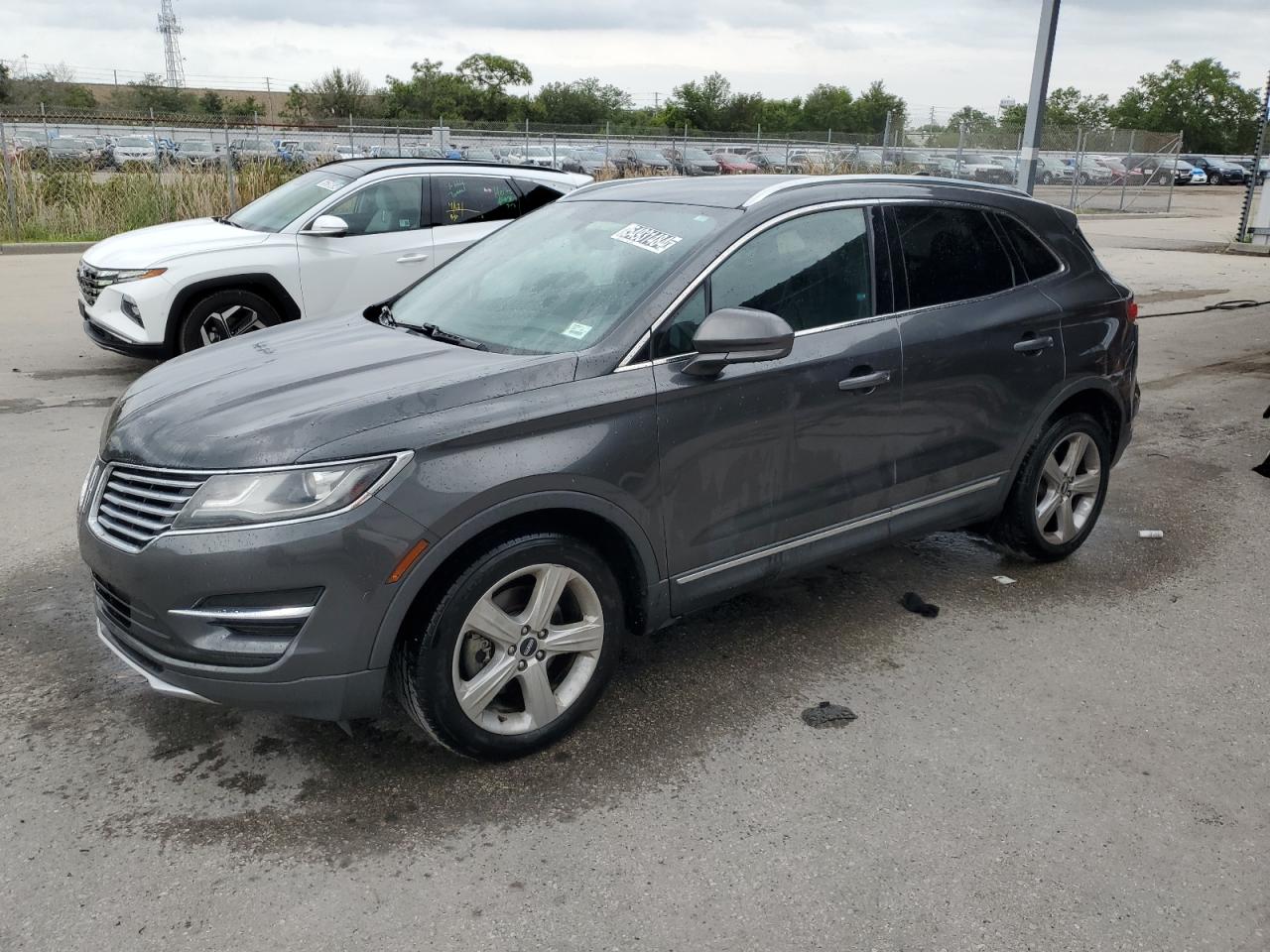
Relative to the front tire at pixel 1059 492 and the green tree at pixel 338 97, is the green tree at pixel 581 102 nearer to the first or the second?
the green tree at pixel 338 97

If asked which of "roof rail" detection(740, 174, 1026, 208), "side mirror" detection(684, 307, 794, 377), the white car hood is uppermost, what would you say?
"roof rail" detection(740, 174, 1026, 208)

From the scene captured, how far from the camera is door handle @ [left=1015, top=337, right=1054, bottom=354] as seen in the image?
14.9ft

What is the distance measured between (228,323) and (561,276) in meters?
5.31

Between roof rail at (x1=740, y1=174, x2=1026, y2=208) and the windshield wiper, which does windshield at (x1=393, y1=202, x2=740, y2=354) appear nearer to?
the windshield wiper

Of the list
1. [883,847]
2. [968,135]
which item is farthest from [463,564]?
[968,135]

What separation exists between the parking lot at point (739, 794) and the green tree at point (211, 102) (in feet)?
229

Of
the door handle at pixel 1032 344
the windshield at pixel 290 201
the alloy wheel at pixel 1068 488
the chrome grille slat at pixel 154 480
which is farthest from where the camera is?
the windshield at pixel 290 201

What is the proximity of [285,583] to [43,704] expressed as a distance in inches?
57.0

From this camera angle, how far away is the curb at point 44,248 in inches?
634

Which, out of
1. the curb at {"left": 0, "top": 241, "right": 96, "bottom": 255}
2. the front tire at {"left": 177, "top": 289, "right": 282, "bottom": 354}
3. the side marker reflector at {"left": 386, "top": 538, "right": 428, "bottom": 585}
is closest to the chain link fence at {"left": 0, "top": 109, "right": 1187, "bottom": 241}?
the curb at {"left": 0, "top": 241, "right": 96, "bottom": 255}

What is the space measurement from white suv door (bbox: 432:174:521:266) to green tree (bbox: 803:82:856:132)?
270 feet

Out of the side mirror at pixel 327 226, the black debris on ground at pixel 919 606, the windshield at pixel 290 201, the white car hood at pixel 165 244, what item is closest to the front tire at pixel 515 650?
the black debris on ground at pixel 919 606

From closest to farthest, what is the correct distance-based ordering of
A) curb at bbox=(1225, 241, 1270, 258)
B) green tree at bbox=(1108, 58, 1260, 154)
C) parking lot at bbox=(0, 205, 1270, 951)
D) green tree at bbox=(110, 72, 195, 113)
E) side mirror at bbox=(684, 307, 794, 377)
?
parking lot at bbox=(0, 205, 1270, 951) < side mirror at bbox=(684, 307, 794, 377) < curb at bbox=(1225, 241, 1270, 258) < green tree at bbox=(110, 72, 195, 113) < green tree at bbox=(1108, 58, 1260, 154)

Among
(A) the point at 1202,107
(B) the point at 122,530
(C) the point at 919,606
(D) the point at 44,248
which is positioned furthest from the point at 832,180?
(A) the point at 1202,107
